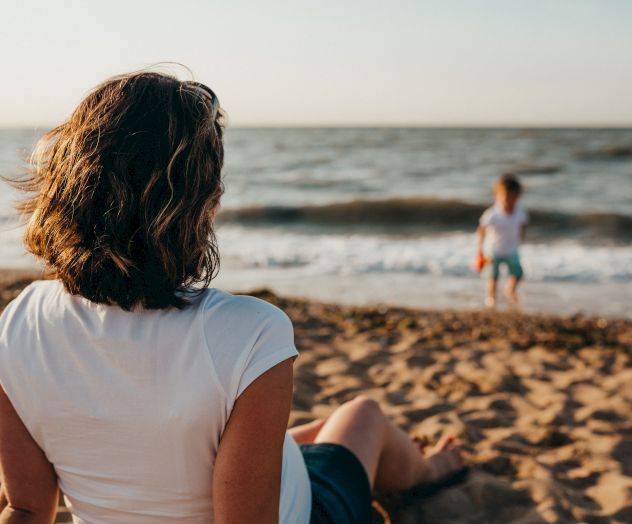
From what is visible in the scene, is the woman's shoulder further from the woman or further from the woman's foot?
the woman's foot

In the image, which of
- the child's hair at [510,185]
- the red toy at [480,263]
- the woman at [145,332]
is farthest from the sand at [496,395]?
the child's hair at [510,185]

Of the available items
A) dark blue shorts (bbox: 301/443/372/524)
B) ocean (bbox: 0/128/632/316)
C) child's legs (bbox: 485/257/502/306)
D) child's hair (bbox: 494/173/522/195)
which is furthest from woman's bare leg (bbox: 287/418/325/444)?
child's hair (bbox: 494/173/522/195)

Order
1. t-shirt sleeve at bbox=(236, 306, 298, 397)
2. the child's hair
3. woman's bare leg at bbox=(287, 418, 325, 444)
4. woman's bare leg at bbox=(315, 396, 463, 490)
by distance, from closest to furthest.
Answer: t-shirt sleeve at bbox=(236, 306, 298, 397), woman's bare leg at bbox=(315, 396, 463, 490), woman's bare leg at bbox=(287, 418, 325, 444), the child's hair

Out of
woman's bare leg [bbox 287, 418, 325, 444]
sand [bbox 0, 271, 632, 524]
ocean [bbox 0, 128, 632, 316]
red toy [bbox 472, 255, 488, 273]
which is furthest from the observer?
ocean [bbox 0, 128, 632, 316]

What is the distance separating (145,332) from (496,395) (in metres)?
2.98

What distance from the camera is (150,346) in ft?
4.12

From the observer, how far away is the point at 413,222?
49.6ft

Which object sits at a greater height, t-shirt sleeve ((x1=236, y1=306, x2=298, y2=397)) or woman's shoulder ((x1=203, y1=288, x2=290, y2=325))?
woman's shoulder ((x1=203, y1=288, x2=290, y2=325))

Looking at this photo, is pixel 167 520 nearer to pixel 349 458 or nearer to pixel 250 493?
pixel 250 493

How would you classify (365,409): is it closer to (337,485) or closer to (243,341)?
(337,485)

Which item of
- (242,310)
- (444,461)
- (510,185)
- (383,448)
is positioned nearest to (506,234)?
(510,185)

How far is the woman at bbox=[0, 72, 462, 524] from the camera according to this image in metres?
1.23

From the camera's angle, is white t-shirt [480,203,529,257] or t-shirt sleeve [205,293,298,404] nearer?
t-shirt sleeve [205,293,298,404]

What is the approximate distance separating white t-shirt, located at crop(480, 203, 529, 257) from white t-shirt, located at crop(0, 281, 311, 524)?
249 inches
